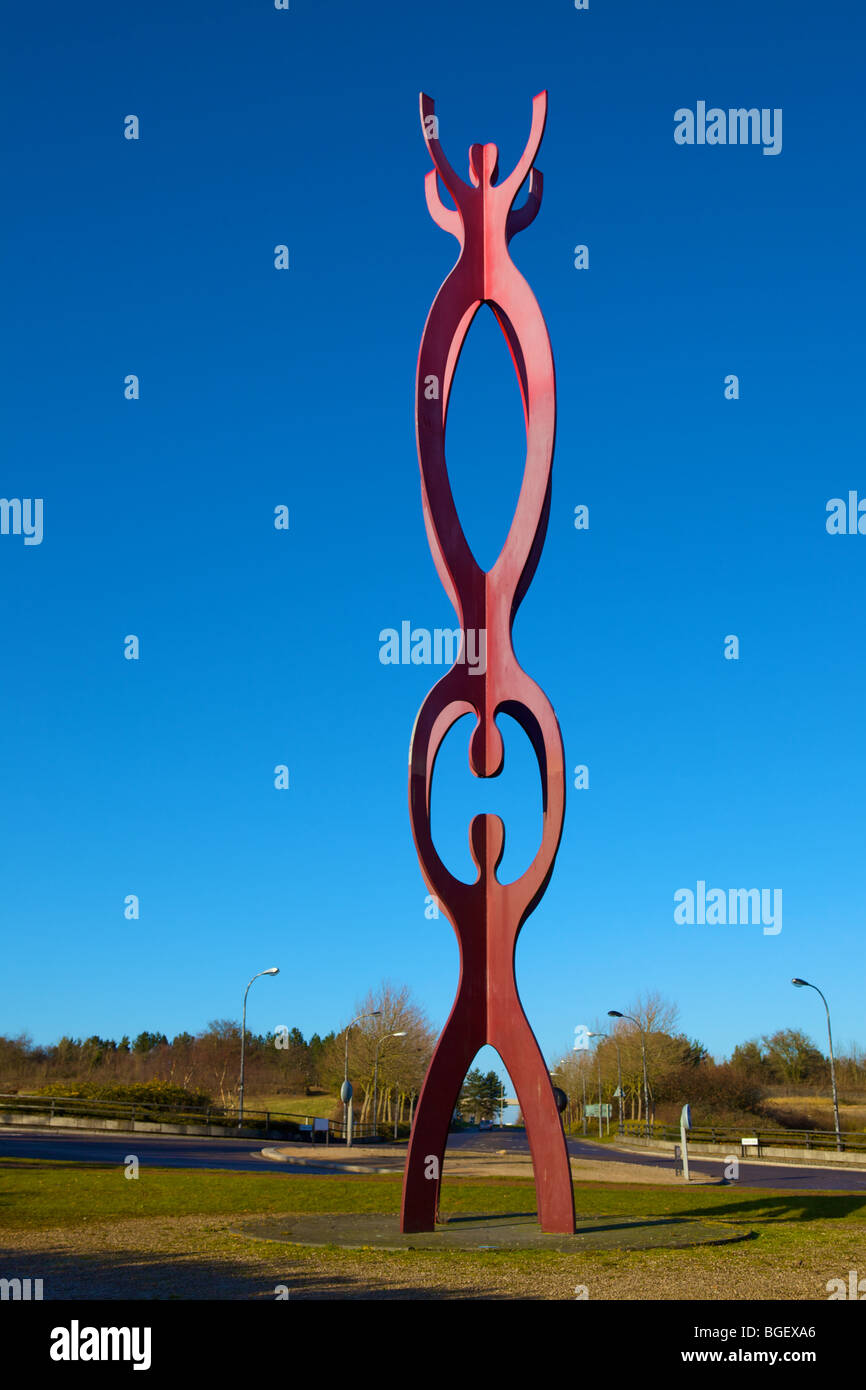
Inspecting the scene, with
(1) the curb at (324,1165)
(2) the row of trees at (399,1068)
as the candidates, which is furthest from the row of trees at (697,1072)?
(1) the curb at (324,1165)

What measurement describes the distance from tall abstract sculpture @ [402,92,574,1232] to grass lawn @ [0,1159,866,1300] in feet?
7.57

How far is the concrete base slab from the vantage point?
11.8 metres

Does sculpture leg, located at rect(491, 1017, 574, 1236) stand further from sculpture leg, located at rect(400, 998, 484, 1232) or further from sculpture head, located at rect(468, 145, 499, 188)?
sculpture head, located at rect(468, 145, 499, 188)

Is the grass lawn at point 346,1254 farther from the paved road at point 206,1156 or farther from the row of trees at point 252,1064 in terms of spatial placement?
the row of trees at point 252,1064

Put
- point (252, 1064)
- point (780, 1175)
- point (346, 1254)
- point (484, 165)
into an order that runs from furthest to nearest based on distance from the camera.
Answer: point (252, 1064) → point (780, 1175) → point (484, 165) → point (346, 1254)

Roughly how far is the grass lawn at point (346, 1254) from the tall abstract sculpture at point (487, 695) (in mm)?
2307

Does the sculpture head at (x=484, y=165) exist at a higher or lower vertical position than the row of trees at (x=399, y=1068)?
higher

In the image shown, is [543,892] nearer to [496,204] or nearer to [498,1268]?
[498,1268]

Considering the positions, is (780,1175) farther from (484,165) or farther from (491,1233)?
(484,165)

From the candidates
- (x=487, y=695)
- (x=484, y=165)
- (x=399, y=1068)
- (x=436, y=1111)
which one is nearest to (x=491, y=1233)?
(x=436, y=1111)

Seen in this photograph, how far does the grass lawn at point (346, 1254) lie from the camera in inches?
360

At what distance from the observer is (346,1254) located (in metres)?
11.1

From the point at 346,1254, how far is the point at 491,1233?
2.44 m

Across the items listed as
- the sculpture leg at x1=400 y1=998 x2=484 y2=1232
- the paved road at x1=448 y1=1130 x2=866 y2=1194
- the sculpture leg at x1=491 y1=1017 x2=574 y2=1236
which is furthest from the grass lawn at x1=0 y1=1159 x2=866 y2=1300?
the paved road at x1=448 y1=1130 x2=866 y2=1194
